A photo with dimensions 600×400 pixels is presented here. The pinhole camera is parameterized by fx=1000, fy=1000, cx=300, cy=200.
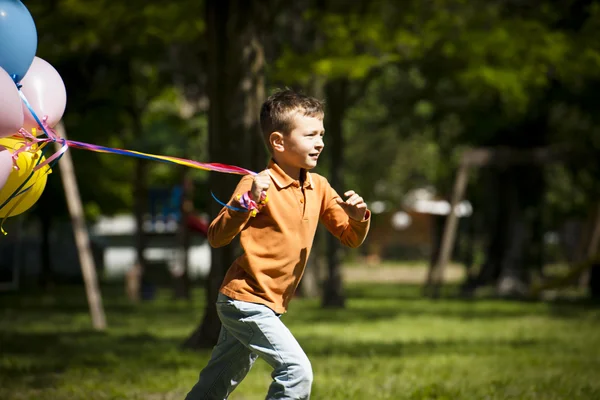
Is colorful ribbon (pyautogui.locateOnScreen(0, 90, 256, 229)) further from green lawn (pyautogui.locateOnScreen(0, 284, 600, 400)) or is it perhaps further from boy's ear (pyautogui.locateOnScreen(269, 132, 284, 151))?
green lawn (pyautogui.locateOnScreen(0, 284, 600, 400))

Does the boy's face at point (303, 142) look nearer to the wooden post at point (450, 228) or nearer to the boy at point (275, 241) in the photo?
the boy at point (275, 241)

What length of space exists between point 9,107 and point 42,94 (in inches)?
27.3

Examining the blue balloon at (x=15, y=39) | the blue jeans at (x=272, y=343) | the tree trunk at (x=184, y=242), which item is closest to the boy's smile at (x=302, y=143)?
the blue jeans at (x=272, y=343)

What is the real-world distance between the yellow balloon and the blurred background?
2.34 m

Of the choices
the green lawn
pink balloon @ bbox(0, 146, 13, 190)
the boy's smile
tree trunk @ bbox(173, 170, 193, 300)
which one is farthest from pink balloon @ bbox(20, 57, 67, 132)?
tree trunk @ bbox(173, 170, 193, 300)

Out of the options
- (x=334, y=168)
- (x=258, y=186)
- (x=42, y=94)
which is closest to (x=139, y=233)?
(x=334, y=168)

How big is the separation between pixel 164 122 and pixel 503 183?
27.7ft

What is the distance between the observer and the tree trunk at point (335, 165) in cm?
1781

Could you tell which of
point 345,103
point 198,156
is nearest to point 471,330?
point 345,103

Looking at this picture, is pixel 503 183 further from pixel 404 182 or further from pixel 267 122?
pixel 404 182

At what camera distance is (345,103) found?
18.4 metres

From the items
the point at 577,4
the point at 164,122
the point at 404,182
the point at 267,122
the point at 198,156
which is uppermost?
the point at 577,4

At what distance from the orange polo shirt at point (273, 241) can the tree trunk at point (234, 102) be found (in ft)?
17.0

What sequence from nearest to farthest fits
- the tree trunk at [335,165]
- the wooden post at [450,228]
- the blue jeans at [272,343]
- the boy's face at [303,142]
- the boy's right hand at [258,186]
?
1. the boy's right hand at [258,186]
2. the blue jeans at [272,343]
3. the boy's face at [303,142]
4. the tree trunk at [335,165]
5. the wooden post at [450,228]
